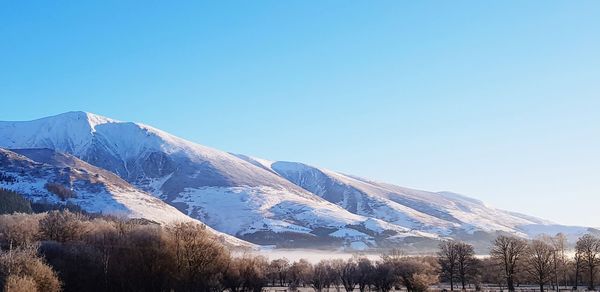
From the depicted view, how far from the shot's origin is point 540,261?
135125 millimetres

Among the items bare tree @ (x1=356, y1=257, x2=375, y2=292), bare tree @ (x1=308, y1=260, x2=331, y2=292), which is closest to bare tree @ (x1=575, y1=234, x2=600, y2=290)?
bare tree @ (x1=356, y1=257, x2=375, y2=292)

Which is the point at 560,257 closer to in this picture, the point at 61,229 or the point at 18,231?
the point at 61,229

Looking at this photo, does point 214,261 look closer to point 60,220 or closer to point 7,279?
point 60,220

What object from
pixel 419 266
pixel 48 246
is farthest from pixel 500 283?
pixel 48 246

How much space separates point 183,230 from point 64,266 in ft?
77.8

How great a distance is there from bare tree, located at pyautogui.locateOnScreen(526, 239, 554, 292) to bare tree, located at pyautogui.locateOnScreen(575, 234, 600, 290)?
8.39 meters

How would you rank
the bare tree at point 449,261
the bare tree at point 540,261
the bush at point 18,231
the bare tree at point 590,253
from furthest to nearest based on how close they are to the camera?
the bare tree at point 449,261
the bare tree at point 590,253
the bare tree at point 540,261
the bush at point 18,231

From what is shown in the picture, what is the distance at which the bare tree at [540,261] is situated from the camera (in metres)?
135

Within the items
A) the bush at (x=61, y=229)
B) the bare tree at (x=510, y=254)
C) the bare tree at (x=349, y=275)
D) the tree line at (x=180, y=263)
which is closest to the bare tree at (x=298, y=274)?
the tree line at (x=180, y=263)

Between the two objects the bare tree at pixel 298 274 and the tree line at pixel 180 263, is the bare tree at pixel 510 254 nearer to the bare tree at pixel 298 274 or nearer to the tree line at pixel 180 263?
the tree line at pixel 180 263

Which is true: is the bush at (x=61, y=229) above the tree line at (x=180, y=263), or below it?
above

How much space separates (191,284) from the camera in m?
109

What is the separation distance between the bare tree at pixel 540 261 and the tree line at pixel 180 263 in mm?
240

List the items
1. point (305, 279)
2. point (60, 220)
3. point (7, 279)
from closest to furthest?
1. point (7, 279)
2. point (60, 220)
3. point (305, 279)
